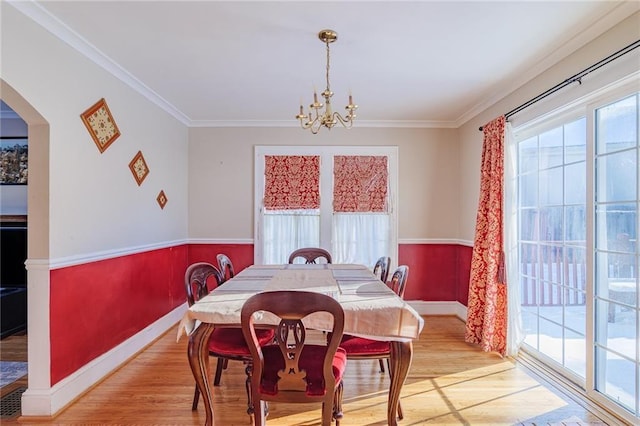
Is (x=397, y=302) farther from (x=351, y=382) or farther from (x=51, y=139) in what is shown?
(x=51, y=139)

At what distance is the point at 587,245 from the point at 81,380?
12.0 feet

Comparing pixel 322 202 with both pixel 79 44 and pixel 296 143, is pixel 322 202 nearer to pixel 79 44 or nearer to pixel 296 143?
pixel 296 143

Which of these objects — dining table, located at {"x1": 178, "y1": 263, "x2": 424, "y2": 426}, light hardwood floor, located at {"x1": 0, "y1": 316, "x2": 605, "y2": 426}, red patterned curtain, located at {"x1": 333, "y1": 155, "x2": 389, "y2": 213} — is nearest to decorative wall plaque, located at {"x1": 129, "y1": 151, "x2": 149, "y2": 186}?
light hardwood floor, located at {"x1": 0, "y1": 316, "x2": 605, "y2": 426}

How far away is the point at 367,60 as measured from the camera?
289cm

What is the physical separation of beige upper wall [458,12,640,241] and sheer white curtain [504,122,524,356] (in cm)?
34

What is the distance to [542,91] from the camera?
299 cm

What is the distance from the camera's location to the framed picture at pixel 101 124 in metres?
2.80

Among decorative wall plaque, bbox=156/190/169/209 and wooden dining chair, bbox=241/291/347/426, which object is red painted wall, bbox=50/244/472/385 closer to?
decorative wall plaque, bbox=156/190/169/209

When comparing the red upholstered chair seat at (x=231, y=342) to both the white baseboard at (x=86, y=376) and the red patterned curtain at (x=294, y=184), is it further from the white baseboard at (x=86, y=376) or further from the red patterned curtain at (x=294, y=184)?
the red patterned curtain at (x=294, y=184)

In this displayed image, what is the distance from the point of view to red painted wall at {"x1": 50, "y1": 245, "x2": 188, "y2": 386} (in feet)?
8.05

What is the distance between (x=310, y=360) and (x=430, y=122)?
3.71 m

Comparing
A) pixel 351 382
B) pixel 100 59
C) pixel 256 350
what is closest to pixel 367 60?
pixel 100 59

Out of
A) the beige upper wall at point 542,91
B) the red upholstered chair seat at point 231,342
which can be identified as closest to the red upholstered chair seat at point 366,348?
the red upholstered chair seat at point 231,342

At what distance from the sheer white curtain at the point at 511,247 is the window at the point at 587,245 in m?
0.10
